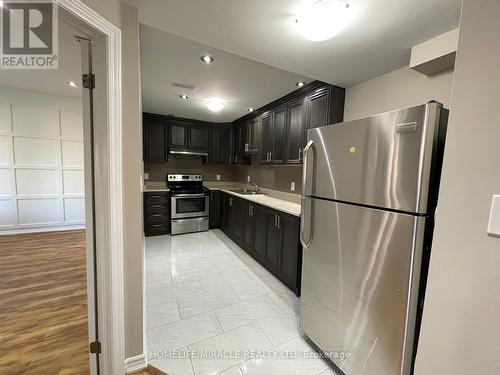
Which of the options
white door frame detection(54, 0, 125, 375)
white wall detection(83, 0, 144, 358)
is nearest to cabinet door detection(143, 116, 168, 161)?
white wall detection(83, 0, 144, 358)

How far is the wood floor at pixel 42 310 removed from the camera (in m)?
1.51

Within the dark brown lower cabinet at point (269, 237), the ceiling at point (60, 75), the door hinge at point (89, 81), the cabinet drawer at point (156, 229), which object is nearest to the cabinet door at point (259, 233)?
the dark brown lower cabinet at point (269, 237)

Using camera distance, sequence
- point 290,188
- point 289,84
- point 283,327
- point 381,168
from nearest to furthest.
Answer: point 381,168, point 283,327, point 289,84, point 290,188

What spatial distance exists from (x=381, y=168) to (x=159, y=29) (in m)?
1.77

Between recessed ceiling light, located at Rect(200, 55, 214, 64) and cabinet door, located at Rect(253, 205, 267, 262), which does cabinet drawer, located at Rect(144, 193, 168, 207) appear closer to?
cabinet door, located at Rect(253, 205, 267, 262)

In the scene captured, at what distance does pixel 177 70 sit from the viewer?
7.57 ft

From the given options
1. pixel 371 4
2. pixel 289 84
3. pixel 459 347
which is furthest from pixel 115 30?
pixel 459 347

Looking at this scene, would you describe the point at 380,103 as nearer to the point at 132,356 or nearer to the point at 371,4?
the point at 371,4

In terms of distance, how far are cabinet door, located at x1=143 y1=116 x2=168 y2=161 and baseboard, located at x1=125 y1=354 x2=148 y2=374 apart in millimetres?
3632

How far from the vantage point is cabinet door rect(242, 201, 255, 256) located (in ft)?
11.1

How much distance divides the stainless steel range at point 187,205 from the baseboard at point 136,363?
9.75 feet

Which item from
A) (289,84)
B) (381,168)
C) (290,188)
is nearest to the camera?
(381,168)

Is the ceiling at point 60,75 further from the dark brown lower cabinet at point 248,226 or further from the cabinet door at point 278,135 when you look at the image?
the dark brown lower cabinet at point 248,226

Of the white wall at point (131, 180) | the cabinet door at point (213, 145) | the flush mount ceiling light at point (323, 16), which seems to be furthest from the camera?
the cabinet door at point (213, 145)
